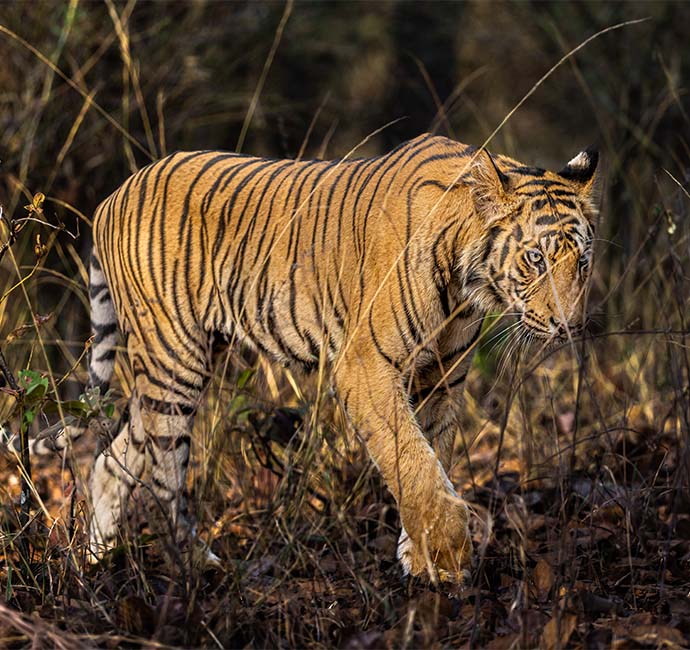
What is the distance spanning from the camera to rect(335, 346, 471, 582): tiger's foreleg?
311cm

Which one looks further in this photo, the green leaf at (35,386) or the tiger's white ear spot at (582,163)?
the tiger's white ear spot at (582,163)

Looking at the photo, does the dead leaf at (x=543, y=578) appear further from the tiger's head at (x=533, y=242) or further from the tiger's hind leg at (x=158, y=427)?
the tiger's hind leg at (x=158, y=427)

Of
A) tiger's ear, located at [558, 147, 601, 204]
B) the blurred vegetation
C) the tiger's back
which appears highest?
tiger's ear, located at [558, 147, 601, 204]

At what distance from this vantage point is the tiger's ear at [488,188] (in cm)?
316

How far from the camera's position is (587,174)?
342cm

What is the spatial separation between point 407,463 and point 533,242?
2.48 ft

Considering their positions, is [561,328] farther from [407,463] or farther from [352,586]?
[352,586]

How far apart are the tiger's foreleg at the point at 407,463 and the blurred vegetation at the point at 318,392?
128 mm

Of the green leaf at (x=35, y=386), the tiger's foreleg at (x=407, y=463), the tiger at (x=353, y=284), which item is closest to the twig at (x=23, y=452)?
the green leaf at (x=35, y=386)

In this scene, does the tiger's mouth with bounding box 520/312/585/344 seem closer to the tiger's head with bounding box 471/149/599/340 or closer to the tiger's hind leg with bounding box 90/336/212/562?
the tiger's head with bounding box 471/149/599/340

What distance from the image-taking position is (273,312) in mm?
3766

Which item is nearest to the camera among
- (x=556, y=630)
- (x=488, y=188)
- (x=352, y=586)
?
(x=556, y=630)

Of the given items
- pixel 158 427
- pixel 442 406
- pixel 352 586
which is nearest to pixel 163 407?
pixel 158 427

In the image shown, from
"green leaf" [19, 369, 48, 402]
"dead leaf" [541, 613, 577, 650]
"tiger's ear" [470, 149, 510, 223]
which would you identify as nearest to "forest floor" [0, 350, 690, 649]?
"dead leaf" [541, 613, 577, 650]
